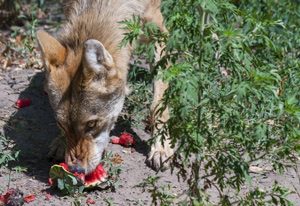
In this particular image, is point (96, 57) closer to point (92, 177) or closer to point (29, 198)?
point (92, 177)

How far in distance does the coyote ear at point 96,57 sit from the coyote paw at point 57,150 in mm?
841

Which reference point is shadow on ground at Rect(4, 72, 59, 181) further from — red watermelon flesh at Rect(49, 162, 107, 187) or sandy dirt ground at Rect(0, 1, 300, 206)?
red watermelon flesh at Rect(49, 162, 107, 187)

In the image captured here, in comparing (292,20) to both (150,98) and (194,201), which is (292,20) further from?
(194,201)

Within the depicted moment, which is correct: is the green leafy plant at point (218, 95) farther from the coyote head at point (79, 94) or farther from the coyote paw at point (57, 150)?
the coyote paw at point (57, 150)

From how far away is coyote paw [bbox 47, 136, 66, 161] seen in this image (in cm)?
635

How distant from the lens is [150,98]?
723 centimetres

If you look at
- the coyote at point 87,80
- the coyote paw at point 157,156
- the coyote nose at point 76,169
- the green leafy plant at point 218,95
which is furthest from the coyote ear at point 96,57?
the green leafy plant at point 218,95

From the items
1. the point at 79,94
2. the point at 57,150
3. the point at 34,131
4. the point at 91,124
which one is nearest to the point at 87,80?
the point at 79,94

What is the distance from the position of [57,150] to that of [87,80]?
0.87m

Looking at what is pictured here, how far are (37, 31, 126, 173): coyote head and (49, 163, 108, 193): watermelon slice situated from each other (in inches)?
2.8

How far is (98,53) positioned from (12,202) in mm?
A: 1309

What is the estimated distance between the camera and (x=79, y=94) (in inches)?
230

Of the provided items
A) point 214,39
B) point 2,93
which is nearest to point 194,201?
point 214,39

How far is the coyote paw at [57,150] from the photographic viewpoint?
635 centimetres
